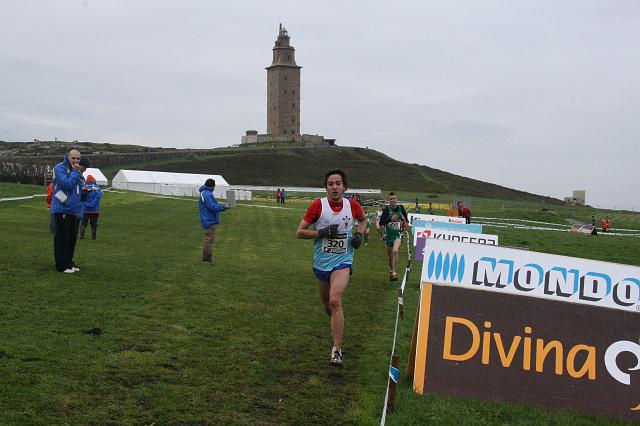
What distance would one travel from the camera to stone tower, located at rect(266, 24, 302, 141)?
538 ft

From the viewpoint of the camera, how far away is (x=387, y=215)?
1617 centimetres

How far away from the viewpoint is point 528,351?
695cm

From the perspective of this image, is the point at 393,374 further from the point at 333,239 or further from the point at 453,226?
the point at 453,226

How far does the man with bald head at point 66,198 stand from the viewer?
11883 millimetres

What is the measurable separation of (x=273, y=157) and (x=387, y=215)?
120613mm

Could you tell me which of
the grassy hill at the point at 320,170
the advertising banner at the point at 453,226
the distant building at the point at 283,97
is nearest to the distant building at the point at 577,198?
the grassy hill at the point at 320,170

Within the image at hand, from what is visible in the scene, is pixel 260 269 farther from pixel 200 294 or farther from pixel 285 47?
pixel 285 47

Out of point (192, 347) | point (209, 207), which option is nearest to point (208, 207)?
point (209, 207)

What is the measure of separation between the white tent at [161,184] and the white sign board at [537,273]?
194 feet

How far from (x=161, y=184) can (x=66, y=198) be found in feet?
187

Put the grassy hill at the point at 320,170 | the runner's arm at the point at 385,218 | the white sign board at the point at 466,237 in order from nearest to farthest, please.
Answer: the runner's arm at the point at 385,218 < the white sign board at the point at 466,237 < the grassy hill at the point at 320,170

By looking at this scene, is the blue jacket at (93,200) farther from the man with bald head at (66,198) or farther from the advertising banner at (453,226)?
the advertising banner at (453,226)

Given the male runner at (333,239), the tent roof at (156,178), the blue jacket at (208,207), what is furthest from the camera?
the tent roof at (156,178)

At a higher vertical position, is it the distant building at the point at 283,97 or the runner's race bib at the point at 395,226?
the distant building at the point at 283,97
